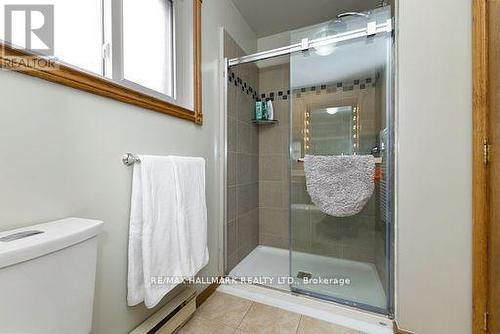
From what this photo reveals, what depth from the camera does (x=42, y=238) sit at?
59cm

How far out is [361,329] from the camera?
120 cm

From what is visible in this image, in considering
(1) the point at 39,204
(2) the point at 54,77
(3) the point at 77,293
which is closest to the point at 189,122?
(2) the point at 54,77

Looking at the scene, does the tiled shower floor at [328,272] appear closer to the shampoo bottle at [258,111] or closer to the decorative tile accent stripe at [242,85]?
the shampoo bottle at [258,111]

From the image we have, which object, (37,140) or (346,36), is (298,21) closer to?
(346,36)

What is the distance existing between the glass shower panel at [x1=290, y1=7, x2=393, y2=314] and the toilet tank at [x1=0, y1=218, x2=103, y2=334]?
1.25 meters

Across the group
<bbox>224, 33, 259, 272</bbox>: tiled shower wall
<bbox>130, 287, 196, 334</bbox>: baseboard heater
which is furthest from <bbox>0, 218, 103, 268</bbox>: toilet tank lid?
<bbox>224, 33, 259, 272</bbox>: tiled shower wall

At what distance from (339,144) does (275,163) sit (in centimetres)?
84

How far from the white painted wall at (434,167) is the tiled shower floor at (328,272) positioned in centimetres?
32

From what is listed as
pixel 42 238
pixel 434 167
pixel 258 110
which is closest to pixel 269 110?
pixel 258 110

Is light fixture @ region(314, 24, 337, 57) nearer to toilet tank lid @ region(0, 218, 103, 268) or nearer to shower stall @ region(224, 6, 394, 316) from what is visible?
shower stall @ region(224, 6, 394, 316)

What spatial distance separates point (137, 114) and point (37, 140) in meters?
0.39

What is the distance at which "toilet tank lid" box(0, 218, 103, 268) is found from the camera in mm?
517

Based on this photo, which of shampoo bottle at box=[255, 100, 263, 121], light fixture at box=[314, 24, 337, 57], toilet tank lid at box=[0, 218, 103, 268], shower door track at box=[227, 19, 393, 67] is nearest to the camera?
toilet tank lid at box=[0, 218, 103, 268]

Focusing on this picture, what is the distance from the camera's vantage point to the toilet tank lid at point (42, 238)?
517 mm
